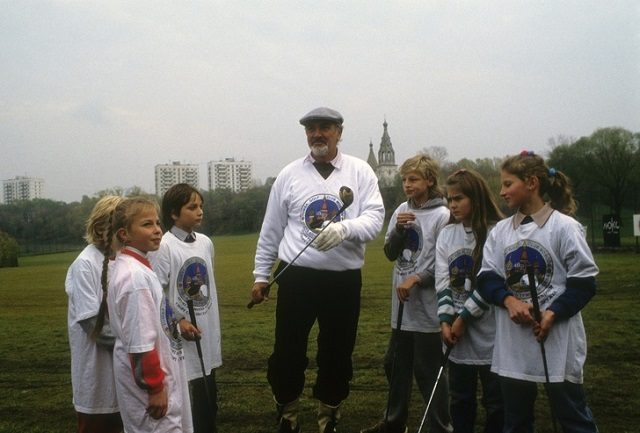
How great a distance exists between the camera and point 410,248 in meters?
4.66

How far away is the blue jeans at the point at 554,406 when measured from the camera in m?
3.29

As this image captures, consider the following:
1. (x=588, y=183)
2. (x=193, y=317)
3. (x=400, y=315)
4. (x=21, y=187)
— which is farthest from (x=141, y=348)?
(x=21, y=187)

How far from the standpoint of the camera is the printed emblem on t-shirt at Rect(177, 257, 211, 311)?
4254 mm

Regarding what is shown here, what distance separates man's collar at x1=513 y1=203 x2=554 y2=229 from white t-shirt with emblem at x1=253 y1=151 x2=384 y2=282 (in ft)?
3.57

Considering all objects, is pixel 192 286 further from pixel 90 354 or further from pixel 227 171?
pixel 227 171

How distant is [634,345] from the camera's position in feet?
26.4

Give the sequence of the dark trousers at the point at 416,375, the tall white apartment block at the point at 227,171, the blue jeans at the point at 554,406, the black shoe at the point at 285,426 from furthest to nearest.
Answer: the tall white apartment block at the point at 227,171, the black shoe at the point at 285,426, the dark trousers at the point at 416,375, the blue jeans at the point at 554,406

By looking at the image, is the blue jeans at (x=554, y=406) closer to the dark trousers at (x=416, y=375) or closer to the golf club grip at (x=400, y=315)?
the dark trousers at (x=416, y=375)

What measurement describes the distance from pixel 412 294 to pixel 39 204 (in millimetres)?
38799

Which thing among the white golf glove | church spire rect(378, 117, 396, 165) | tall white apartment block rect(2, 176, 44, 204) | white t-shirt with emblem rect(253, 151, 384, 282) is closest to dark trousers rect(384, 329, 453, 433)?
white t-shirt with emblem rect(253, 151, 384, 282)

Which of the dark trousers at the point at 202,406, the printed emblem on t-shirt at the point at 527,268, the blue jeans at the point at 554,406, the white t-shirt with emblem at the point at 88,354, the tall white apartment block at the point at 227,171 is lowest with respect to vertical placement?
the dark trousers at the point at 202,406

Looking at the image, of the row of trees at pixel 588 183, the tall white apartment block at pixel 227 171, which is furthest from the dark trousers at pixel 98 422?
the tall white apartment block at pixel 227 171

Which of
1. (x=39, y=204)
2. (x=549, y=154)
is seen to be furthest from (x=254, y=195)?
(x=549, y=154)

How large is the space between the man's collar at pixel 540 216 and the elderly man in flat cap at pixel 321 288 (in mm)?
1108
